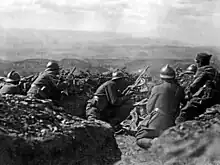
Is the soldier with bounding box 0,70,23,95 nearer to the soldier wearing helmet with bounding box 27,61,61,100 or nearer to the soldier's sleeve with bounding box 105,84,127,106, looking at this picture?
the soldier wearing helmet with bounding box 27,61,61,100

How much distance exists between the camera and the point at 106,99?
10.6 metres

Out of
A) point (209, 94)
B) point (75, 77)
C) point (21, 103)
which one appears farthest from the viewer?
point (75, 77)

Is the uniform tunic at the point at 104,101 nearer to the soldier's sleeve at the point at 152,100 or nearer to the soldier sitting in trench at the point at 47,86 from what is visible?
the soldier sitting in trench at the point at 47,86

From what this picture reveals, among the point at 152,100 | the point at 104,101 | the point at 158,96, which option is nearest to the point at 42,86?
the point at 104,101

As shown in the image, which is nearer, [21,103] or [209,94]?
[21,103]

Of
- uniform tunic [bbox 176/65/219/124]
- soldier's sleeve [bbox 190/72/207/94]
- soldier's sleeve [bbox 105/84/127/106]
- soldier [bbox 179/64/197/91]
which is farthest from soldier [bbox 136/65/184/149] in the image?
soldier [bbox 179/64/197/91]

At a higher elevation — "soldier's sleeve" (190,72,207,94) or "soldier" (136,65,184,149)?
"soldier's sleeve" (190,72,207,94)

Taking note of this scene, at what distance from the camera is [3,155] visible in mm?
5777

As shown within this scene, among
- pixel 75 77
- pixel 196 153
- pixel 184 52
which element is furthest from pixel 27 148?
pixel 184 52

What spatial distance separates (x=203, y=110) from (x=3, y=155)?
205 inches

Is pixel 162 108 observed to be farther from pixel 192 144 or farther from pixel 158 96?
pixel 192 144

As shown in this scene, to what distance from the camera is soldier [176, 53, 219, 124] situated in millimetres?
9086

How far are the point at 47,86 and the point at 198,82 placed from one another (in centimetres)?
414

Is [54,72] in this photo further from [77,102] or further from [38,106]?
[38,106]
